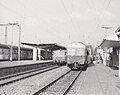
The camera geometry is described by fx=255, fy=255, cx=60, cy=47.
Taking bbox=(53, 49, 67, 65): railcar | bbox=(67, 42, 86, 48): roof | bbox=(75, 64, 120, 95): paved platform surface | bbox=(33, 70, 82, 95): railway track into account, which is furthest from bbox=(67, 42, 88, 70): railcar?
bbox=(53, 49, 67, 65): railcar

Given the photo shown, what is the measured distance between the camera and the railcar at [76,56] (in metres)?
29.9

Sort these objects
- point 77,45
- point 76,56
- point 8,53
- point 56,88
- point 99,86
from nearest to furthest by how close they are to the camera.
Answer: point 56,88 → point 99,86 → point 76,56 → point 77,45 → point 8,53

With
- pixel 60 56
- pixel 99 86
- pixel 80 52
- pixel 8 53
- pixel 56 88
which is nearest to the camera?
pixel 56 88

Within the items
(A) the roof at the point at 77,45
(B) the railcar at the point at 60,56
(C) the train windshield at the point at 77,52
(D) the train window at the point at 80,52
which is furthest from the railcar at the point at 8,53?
(D) the train window at the point at 80,52

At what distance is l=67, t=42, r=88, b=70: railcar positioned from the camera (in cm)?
2989

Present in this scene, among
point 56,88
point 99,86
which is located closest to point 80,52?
point 99,86

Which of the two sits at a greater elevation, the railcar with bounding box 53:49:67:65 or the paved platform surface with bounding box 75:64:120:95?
the railcar with bounding box 53:49:67:65

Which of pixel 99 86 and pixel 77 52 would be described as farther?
pixel 77 52

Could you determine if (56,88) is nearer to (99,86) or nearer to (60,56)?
(99,86)

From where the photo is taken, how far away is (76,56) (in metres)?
30.2

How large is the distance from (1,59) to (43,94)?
31.3 meters

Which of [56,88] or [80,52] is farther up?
[80,52]

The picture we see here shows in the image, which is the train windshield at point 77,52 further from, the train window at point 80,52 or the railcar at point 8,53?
the railcar at point 8,53

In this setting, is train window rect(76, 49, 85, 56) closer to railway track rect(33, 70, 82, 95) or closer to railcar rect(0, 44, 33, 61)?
railway track rect(33, 70, 82, 95)
